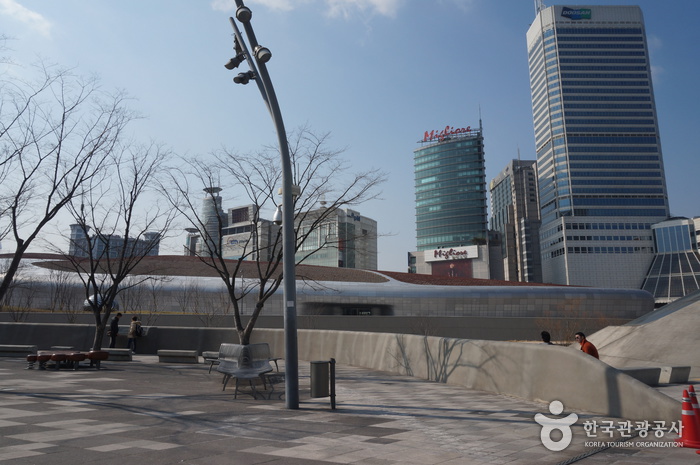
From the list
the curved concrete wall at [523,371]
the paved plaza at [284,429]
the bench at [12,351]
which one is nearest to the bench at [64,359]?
the paved plaza at [284,429]

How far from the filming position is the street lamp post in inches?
378

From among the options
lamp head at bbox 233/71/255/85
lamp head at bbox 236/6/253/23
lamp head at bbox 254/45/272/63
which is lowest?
lamp head at bbox 233/71/255/85

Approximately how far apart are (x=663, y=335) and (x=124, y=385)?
15612 mm

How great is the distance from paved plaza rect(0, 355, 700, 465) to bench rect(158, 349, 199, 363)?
6.50 meters

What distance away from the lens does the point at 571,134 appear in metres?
157

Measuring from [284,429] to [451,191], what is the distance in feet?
573

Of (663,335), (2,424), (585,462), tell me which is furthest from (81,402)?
(663,335)

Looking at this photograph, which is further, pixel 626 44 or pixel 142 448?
pixel 626 44

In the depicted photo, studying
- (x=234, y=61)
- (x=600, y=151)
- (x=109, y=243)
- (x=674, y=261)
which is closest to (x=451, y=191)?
(x=600, y=151)

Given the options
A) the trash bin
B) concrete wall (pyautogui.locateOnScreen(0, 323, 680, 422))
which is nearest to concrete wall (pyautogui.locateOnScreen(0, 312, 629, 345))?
concrete wall (pyautogui.locateOnScreen(0, 323, 680, 422))

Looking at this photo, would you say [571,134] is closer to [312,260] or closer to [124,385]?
[312,260]

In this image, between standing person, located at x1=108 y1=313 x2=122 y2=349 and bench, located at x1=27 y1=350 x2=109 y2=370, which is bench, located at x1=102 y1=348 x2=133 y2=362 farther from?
standing person, located at x1=108 y1=313 x2=122 y2=349

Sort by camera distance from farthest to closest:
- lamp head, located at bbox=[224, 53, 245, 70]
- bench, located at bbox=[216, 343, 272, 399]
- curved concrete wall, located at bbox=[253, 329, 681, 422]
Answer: bench, located at bbox=[216, 343, 272, 399]
lamp head, located at bbox=[224, 53, 245, 70]
curved concrete wall, located at bbox=[253, 329, 681, 422]
